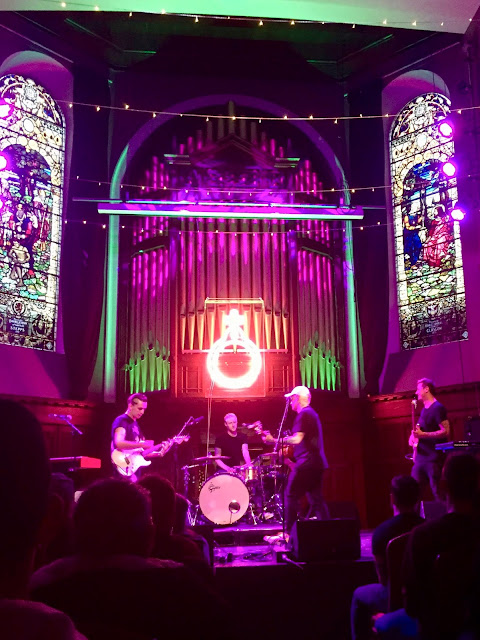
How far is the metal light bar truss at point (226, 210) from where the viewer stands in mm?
10578

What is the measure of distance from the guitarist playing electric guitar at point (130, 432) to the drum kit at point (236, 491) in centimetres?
90

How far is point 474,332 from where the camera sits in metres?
9.88

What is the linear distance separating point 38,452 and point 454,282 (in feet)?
34.0

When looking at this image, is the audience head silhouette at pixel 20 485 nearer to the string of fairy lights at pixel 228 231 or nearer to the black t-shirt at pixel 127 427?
the black t-shirt at pixel 127 427

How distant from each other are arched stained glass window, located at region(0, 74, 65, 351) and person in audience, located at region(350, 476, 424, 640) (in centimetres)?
701

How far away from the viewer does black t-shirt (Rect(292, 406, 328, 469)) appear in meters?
7.34

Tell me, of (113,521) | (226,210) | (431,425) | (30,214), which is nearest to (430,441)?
(431,425)

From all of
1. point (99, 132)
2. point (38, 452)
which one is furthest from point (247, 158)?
point (38, 452)

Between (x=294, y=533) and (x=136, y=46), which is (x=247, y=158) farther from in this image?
(x=294, y=533)

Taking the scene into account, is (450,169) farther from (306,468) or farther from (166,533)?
(166,533)

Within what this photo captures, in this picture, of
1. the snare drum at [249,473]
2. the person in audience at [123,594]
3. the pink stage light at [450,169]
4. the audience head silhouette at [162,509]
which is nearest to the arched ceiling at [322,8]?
the pink stage light at [450,169]

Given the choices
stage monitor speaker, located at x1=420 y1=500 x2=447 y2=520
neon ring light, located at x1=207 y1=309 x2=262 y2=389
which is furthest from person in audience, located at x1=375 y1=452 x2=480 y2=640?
neon ring light, located at x1=207 y1=309 x2=262 y2=389

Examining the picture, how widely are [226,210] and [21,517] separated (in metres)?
9.93

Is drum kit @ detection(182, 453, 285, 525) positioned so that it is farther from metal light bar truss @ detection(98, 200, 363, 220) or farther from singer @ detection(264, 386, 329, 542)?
metal light bar truss @ detection(98, 200, 363, 220)
